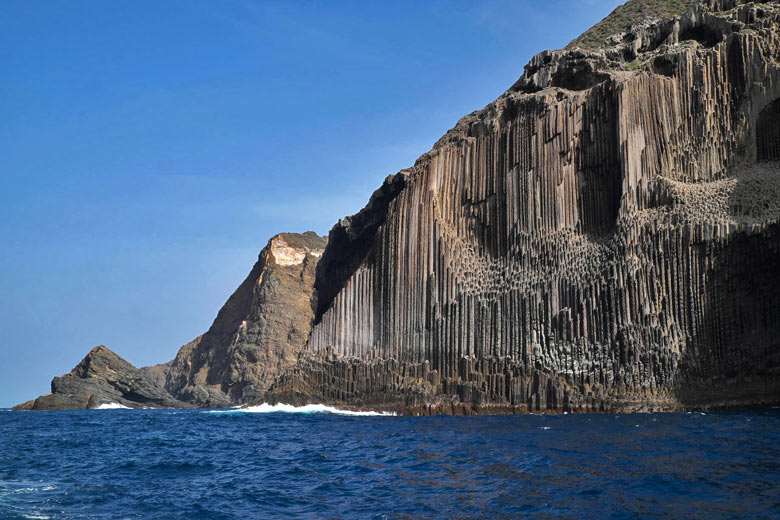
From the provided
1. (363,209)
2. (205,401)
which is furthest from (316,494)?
(205,401)

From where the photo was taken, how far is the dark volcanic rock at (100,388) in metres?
99.6

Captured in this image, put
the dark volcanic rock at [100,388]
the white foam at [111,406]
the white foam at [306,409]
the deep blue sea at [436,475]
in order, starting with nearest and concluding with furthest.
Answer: the deep blue sea at [436,475] → the white foam at [306,409] → the white foam at [111,406] → the dark volcanic rock at [100,388]

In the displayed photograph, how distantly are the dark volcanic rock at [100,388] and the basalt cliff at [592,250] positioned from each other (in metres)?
55.2

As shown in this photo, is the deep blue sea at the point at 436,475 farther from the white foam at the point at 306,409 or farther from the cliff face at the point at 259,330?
the cliff face at the point at 259,330

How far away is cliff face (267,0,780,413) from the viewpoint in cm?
3547

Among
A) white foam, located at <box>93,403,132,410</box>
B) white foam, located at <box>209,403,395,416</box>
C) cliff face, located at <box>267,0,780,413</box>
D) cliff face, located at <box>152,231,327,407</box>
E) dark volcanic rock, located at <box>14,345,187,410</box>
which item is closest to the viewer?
cliff face, located at <box>267,0,780,413</box>

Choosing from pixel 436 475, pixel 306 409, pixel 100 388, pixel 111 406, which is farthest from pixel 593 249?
pixel 100 388

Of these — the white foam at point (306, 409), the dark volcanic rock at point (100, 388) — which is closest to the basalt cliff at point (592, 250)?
the white foam at point (306, 409)

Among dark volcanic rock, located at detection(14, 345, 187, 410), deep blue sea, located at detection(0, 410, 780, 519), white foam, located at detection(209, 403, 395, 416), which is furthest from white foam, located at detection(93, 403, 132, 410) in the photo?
deep blue sea, located at detection(0, 410, 780, 519)

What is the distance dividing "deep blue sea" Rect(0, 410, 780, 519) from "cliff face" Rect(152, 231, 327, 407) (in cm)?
8705

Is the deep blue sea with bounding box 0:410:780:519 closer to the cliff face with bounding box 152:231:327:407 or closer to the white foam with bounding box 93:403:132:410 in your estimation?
the white foam with bounding box 93:403:132:410

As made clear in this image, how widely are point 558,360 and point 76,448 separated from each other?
24039mm

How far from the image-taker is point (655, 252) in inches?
1484

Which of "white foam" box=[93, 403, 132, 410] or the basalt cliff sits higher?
the basalt cliff
